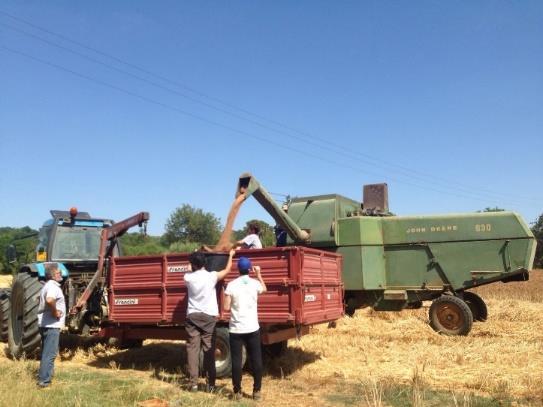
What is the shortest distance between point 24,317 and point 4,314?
1.91m

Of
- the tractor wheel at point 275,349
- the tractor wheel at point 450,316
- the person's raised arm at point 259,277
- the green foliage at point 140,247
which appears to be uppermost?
the green foliage at point 140,247

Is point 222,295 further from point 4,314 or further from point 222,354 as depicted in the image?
point 4,314

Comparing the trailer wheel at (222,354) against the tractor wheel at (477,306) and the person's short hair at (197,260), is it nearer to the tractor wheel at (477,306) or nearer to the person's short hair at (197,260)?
the person's short hair at (197,260)

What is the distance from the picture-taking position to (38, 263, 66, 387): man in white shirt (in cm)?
694

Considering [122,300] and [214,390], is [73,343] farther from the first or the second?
[214,390]

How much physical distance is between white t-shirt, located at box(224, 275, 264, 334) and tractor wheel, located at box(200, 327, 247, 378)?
1193 millimetres

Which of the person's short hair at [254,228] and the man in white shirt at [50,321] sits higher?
the person's short hair at [254,228]

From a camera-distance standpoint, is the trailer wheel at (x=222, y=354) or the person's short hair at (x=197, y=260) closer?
the person's short hair at (x=197, y=260)

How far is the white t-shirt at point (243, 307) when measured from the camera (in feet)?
21.3

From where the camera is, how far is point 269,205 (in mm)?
10641

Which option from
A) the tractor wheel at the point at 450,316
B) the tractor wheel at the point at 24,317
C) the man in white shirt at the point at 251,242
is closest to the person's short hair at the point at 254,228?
the man in white shirt at the point at 251,242

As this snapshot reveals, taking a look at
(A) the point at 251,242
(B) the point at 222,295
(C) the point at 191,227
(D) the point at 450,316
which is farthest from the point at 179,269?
(C) the point at 191,227

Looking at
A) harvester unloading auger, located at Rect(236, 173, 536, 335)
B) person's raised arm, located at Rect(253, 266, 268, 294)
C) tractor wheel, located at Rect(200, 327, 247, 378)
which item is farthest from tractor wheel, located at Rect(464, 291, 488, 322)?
person's raised arm, located at Rect(253, 266, 268, 294)

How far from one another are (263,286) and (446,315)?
19.3ft
